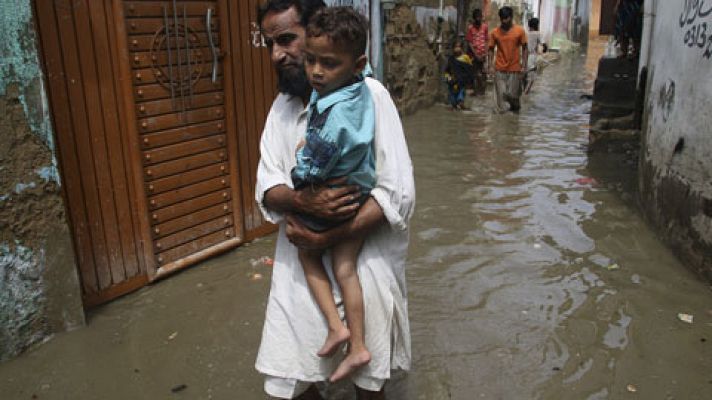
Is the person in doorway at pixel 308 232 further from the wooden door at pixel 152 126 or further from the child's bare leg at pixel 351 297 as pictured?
the wooden door at pixel 152 126

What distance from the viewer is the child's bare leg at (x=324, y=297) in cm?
195

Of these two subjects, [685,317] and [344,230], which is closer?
[344,230]

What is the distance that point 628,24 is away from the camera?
7340 millimetres

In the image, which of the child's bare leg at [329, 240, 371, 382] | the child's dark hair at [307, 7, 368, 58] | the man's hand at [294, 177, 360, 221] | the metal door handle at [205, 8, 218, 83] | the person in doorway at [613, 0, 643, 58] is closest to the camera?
the child's dark hair at [307, 7, 368, 58]

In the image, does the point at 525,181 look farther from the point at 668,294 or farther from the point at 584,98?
the point at 584,98

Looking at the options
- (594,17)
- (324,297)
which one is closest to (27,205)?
(324,297)

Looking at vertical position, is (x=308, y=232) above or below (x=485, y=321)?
above

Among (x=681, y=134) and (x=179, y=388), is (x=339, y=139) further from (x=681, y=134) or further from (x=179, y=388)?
(x=681, y=134)

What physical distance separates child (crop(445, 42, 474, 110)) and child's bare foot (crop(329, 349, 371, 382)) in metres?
9.15

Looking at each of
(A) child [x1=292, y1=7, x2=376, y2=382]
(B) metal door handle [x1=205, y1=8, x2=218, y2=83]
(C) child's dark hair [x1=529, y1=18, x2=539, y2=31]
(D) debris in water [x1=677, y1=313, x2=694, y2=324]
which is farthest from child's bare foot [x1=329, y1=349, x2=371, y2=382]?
(C) child's dark hair [x1=529, y1=18, x2=539, y2=31]

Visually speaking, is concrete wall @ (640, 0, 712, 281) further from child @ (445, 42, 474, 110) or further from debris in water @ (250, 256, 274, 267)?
child @ (445, 42, 474, 110)

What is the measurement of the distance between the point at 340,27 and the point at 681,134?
3271 mm

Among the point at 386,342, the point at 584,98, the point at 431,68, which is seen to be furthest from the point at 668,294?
the point at 584,98

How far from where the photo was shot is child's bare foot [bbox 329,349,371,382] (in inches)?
76.9
